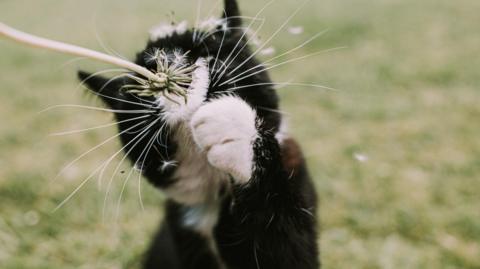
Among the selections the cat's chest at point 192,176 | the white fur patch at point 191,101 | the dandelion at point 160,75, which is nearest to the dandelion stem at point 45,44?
the dandelion at point 160,75

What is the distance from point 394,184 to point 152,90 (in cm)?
189

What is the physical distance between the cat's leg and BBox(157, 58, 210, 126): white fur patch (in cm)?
5

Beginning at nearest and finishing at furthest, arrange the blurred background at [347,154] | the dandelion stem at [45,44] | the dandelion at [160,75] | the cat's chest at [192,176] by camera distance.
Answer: the dandelion stem at [45,44] < the dandelion at [160,75] < the cat's chest at [192,176] < the blurred background at [347,154]

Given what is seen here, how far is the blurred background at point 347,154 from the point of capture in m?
2.52

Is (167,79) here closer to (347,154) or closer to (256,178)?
(256,178)

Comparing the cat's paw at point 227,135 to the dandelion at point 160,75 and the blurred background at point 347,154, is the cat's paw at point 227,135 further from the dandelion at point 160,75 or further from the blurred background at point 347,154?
the blurred background at point 347,154

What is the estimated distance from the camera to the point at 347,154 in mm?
3307

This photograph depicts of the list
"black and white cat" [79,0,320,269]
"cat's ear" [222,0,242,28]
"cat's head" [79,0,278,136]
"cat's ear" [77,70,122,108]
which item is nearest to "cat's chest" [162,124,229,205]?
"black and white cat" [79,0,320,269]

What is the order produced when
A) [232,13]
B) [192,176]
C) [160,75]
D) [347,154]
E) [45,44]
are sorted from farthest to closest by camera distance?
[347,154] → [232,13] → [192,176] → [160,75] → [45,44]

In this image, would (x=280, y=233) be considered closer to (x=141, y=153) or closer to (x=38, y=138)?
(x=141, y=153)

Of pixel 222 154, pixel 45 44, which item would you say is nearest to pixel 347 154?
pixel 222 154

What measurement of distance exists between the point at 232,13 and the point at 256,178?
26.7 inches

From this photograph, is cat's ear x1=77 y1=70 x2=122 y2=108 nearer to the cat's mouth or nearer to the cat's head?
the cat's head

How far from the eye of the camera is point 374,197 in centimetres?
282
